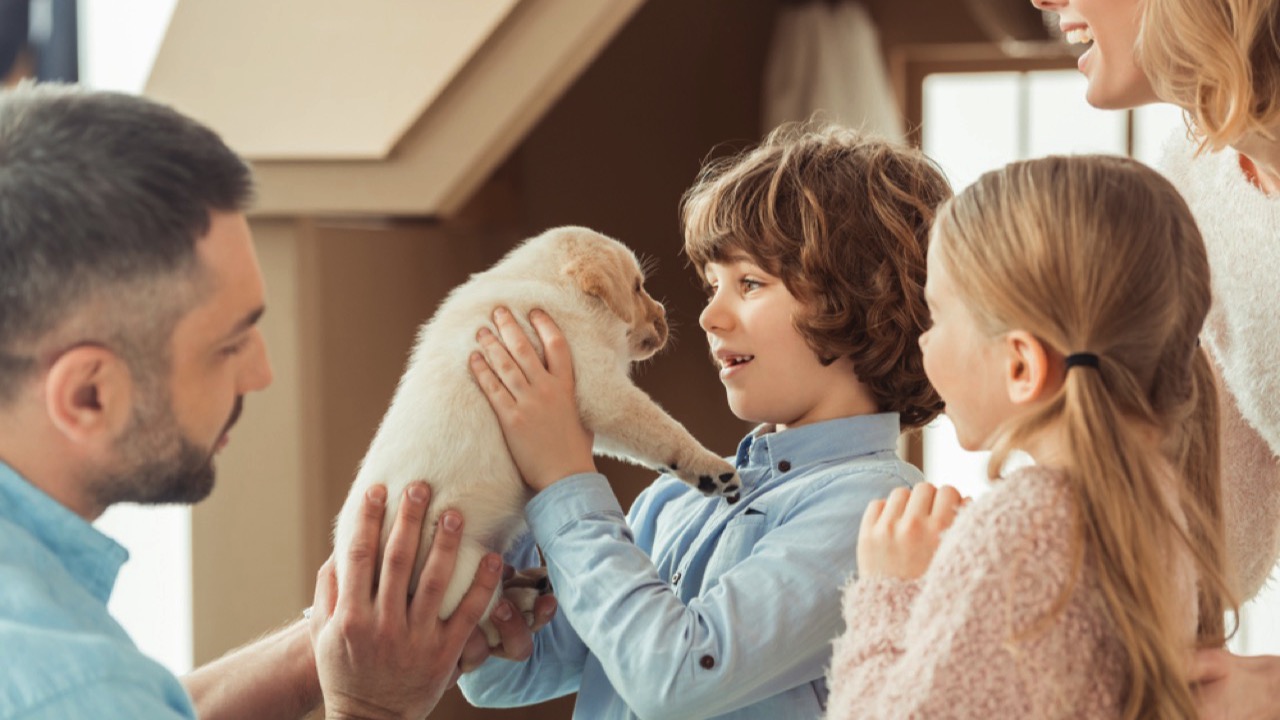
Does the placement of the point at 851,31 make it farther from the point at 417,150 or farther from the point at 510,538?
the point at 510,538

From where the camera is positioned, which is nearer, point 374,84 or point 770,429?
point 770,429

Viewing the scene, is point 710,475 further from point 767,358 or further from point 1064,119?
point 1064,119

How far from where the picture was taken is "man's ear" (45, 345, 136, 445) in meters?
0.94

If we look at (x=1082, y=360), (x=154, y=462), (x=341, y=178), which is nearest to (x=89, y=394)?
(x=154, y=462)

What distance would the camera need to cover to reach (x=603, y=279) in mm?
1508

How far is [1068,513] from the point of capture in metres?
0.97

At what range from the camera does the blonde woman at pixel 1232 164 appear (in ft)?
4.27

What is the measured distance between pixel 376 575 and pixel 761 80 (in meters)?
3.29

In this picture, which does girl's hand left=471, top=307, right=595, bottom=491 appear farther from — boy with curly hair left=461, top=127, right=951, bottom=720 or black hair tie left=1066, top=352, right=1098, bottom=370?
black hair tie left=1066, top=352, right=1098, bottom=370

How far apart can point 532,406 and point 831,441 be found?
0.32 metres

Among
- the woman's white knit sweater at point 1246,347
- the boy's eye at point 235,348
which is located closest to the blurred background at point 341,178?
the woman's white knit sweater at point 1246,347

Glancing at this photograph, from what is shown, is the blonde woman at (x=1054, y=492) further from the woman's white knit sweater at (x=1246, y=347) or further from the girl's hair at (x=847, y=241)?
the woman's white knit sweater at (x=1246, y=347)

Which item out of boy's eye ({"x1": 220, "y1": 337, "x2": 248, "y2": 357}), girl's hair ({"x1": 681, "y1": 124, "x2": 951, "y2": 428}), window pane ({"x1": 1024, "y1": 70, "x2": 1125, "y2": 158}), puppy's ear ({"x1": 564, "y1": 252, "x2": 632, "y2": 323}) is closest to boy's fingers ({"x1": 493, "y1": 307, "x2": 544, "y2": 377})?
puppy's ear ({"x1": 564, "y1": 252, "x2": 632, "y2": 323})

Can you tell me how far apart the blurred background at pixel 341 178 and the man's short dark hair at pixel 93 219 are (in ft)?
3.80
